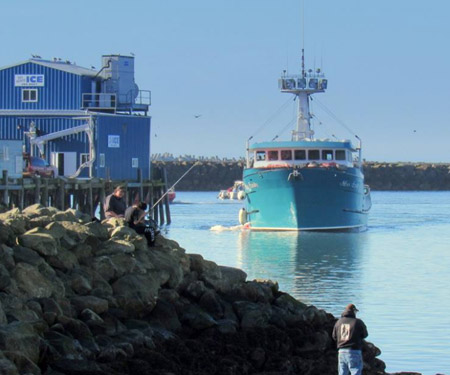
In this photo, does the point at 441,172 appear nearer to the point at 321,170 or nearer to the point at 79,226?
the point at 321,170

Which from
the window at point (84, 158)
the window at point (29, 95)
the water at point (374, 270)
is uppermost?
the window at point (29, 95)

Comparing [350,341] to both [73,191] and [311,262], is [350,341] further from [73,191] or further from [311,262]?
[73,191]

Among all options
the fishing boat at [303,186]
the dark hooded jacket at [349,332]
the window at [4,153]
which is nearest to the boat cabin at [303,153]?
the fishing boat at [303,186]

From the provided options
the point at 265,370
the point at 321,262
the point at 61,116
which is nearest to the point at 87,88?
the point at 61,116

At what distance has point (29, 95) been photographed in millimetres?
54219

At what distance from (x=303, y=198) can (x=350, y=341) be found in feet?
122

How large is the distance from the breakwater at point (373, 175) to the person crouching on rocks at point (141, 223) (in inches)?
4898

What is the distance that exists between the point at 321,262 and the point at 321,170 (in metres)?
11.4

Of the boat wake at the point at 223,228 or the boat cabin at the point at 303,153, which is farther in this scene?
the boat wake at the point at 223,228

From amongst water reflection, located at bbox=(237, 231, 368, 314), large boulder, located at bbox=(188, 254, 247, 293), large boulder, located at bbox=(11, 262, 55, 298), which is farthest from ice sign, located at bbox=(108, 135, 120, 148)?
large boulder, located at bbox=(11, 262, 55, 298)

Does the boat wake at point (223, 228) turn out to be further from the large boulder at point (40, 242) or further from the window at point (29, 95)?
the large boulder at point (40, 242)

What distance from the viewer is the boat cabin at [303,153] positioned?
5338 centimetres

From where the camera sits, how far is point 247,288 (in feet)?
62.3

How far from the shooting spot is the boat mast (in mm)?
60094
